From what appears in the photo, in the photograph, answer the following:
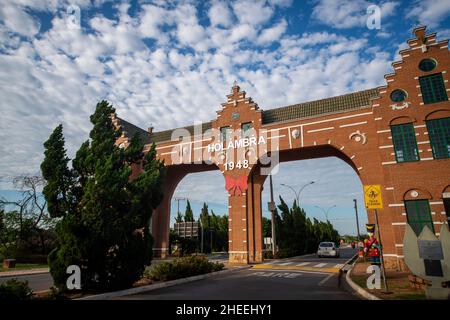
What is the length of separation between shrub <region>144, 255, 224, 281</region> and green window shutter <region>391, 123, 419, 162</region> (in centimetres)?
1495

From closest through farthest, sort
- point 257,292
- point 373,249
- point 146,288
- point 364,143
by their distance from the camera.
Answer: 1. point 257,292
2. point 373,249
3. point 146,288
4. point 364,143

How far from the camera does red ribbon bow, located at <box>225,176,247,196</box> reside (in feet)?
86.3

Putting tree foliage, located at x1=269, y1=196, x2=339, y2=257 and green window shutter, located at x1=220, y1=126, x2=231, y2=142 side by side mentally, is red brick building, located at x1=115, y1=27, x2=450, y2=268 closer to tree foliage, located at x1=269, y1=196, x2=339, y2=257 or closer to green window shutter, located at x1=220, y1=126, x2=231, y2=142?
green window shutter, located at x1=220, y1=126, x2=231, y2=142

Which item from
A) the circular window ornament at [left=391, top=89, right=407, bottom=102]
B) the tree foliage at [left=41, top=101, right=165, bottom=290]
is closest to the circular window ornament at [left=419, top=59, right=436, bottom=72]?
the circular window ornament at [left=391, top=89, right=407, bottom=102]

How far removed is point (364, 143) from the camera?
22.3m

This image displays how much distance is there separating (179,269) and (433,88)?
67.5 ft

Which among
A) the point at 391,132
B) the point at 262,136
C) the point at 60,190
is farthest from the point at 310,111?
the point at 60,190

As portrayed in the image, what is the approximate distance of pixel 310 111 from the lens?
83.5ft

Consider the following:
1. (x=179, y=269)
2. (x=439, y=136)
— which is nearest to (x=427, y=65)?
(x=439, y=136)

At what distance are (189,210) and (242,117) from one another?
3835 centimetres

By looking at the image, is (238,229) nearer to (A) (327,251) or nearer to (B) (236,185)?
(B) (236,185)

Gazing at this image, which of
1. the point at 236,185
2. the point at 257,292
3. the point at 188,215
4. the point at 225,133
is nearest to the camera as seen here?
the point at 257,292

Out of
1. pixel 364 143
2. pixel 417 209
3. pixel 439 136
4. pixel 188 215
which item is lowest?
pixel 417 209
